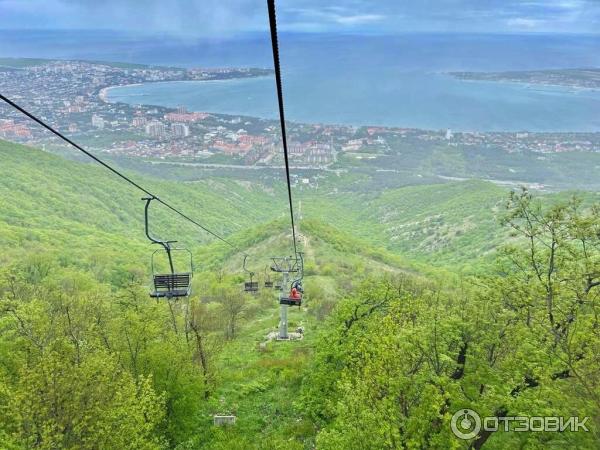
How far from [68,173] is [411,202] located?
11078 cm

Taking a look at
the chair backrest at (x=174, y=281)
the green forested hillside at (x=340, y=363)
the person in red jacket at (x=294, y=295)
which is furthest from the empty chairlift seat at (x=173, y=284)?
the person in red jacket at (x=294, y=295)

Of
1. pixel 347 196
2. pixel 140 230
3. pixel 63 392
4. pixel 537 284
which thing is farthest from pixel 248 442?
pixel 347 196

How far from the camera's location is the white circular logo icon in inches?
482

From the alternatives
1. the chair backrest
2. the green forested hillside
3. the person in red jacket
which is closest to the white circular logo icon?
the green forested hillside

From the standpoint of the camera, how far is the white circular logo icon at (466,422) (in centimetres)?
1225

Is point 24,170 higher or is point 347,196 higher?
point 24,170

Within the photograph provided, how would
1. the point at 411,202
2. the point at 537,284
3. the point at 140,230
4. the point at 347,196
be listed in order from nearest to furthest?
the point at 537,284
the point at 140,230
the point at 411,202
the point at 347,196

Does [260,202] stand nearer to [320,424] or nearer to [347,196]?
[347,196]

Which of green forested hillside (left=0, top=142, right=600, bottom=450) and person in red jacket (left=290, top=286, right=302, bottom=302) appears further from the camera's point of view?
person in red jacket (left=290, top=286, right=302, bottom=302)

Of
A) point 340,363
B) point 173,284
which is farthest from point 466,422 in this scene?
point 173,284

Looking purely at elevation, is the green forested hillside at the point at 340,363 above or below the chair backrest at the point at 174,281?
below

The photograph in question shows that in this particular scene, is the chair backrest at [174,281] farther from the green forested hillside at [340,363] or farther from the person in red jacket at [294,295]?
the person in red jacket at [294,295]

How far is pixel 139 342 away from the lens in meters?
20.5

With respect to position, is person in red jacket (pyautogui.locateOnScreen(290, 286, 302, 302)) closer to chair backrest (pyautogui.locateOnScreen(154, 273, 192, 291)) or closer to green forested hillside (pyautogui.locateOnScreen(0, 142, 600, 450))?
green forested hillside (pyautogui.locateOnScreen(0, 142, 600, 450))
